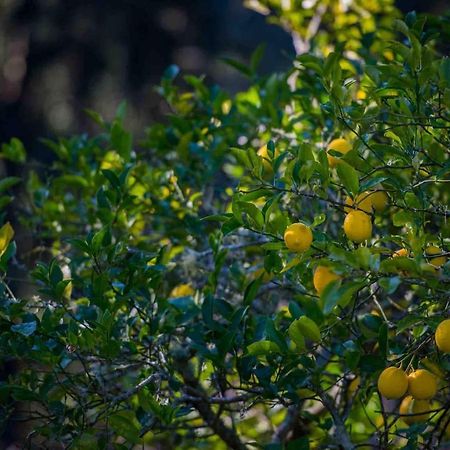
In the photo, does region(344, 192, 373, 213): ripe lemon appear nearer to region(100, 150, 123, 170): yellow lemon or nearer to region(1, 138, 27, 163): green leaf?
region(100, 150, 123, 170): yellow lemon

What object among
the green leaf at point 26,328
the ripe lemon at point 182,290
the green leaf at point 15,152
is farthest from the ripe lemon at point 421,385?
the green leaf at point 15,152

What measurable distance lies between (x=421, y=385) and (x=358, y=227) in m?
0.23

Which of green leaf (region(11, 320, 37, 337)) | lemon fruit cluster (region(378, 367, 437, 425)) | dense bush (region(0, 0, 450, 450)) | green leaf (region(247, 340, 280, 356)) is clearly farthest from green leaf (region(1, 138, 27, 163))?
lemon fruit cluster (region(378, 367, 437, 425))

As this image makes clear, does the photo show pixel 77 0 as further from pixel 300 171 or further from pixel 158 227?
pixel 300 171

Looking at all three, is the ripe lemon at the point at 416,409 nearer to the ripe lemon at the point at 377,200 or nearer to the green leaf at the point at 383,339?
the green leaf at the point at 383,339

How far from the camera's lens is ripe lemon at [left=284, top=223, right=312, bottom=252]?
0.98 m

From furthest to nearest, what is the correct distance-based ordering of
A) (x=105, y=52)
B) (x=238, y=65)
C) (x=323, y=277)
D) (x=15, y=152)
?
(x=105, y=52) → (x=15, y=152) → (x=238, y=65) → (x=323, y=277)

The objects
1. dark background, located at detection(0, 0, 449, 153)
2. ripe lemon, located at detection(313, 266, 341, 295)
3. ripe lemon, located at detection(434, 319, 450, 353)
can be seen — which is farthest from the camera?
dark background, located at detection(0, 0, 449, 153)

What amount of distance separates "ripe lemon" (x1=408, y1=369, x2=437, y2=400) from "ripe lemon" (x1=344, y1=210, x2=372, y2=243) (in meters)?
0.20

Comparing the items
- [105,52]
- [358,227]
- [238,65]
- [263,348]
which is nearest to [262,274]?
[263,348]

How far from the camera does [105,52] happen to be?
5.55m

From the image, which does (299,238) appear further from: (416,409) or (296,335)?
(416,409)

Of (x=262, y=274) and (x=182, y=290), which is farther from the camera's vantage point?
(x=182, y=290)

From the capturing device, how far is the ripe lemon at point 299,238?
38.7 inches
